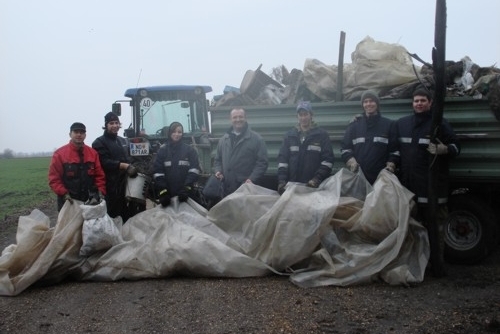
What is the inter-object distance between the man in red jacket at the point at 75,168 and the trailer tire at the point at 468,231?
12.0 feet

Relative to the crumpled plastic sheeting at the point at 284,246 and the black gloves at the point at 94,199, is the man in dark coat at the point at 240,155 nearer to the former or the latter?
the crumpled plastic sheeting at the point at 284,246

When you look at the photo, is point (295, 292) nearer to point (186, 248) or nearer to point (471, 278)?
point (186, 248)

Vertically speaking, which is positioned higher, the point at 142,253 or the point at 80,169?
the point at 80,169

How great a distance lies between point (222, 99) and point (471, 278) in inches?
135

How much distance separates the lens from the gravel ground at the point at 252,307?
3518 mm

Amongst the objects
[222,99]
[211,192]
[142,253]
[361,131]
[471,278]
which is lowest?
[471,278]

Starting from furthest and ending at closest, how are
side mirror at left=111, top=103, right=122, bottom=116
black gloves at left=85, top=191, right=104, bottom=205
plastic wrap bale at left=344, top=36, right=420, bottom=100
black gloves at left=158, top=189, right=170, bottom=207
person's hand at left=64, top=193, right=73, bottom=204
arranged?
side mirror at left=111, top=103, right=122, bottom=116 → plastic wrap bale at left=344, top=36, right=420, bottom=100 → black gloves at left=158, top=189, right=170, bottom=207 → black gloves at left=85, top=191, right=104, bottom=205 → person's hand at left=64, top=193, right=73, bottom=204

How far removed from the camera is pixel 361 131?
504 centimetres

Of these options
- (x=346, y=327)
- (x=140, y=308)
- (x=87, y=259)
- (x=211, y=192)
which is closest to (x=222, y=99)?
(x=211, y=192)

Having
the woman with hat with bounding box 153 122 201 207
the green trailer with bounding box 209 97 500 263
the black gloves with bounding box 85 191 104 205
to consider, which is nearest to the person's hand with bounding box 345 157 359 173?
the green trailer with bounding box 209 97 500 263

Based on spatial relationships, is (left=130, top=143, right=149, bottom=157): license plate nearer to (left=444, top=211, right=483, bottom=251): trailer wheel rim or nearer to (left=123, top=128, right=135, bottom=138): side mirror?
(left=123, top=128, right=135, bottom=138): side mirror

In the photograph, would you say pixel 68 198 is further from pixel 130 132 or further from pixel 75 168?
pixel 130 132

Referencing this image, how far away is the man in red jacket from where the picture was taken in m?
5.16

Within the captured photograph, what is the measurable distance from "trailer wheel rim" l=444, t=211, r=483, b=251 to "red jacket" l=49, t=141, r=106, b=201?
147 inches
